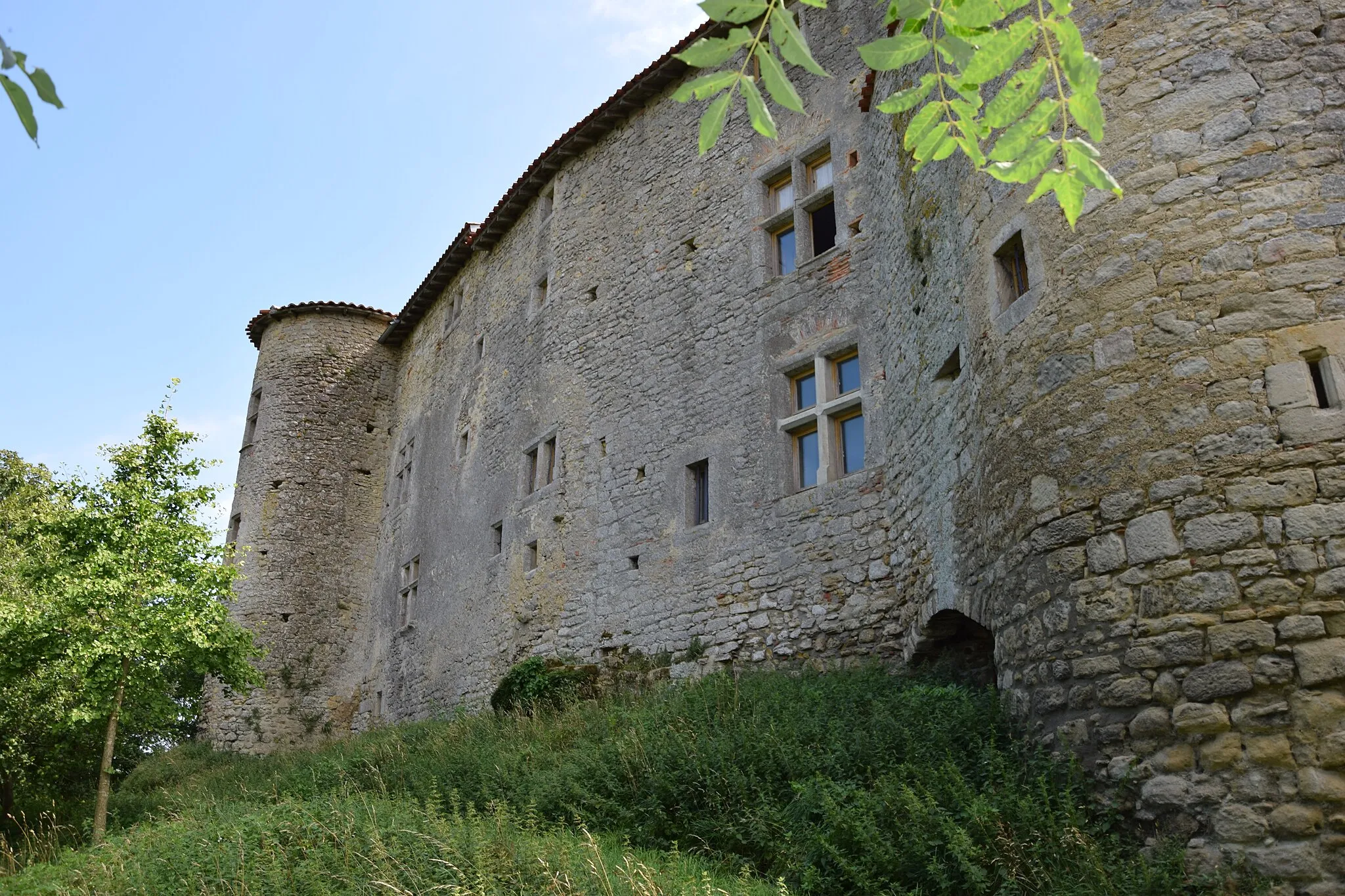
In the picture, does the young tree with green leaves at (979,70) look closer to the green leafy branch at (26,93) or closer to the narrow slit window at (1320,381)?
the green leafy branch at (26,93)

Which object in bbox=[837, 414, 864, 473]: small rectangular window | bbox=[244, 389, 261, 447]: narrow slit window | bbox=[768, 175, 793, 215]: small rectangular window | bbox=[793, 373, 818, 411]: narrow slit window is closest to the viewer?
bbox=[837, 414, 864, 473]: small rectangular window

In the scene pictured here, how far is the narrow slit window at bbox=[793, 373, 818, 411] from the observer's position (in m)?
11.0

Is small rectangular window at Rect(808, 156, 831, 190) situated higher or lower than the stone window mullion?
higher

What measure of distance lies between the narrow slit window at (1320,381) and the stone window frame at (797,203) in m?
6.71

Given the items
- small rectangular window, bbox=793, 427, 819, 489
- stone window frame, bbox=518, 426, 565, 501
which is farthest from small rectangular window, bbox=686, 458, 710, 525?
stone window frame, bbox=518, 426, 565, 501

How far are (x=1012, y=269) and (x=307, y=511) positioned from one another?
716 inches

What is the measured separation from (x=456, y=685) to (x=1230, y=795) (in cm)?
1288

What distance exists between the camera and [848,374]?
10711 millimetres

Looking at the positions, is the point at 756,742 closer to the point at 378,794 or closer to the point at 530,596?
the point at 378,794

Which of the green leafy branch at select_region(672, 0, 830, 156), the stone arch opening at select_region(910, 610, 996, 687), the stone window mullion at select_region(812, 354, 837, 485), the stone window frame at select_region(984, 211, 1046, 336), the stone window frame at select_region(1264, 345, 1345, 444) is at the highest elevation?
the stone window mullion at select_region(812, 354, 837, 485)

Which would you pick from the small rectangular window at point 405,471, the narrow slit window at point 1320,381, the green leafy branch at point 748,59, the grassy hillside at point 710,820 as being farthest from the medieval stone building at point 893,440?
the green leafy branch at point 748,59

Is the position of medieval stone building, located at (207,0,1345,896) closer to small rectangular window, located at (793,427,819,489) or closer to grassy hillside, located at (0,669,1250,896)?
small rectangular window, located at (793,427,819,489)

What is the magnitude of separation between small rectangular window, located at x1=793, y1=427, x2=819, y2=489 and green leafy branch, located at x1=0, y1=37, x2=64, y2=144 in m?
8.86

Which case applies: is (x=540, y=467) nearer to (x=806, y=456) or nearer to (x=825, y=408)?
(x=806, y=456)
